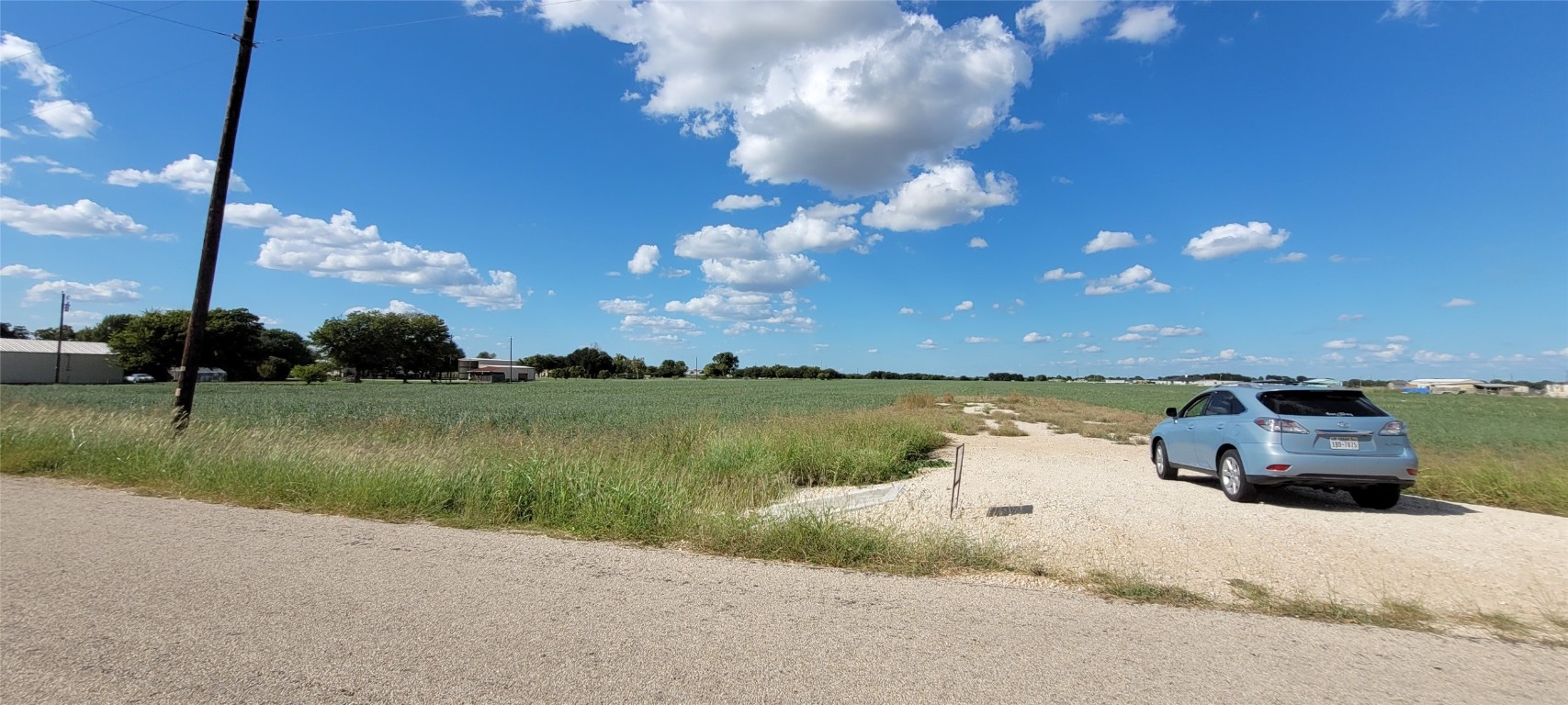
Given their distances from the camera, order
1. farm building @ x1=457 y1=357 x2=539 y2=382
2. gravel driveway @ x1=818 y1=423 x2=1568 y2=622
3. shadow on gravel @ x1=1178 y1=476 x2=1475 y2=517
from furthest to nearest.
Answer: farm building @ x1=457 y1=357 x2=539 y2=382
shadow on gravel @ x1=1178 y1=476 x2=1475 y2=517
gravel driveway @ x1=818 y1=423 x2=1568 y2=622

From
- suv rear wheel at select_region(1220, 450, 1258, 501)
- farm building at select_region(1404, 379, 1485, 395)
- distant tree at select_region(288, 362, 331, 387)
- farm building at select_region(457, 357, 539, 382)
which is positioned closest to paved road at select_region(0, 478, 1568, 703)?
suv rear wheel at select_region(1220, 450, 1258, 501)

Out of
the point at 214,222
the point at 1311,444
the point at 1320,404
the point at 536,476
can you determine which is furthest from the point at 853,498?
the point at 214,222

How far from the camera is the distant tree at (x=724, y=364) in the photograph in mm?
155500

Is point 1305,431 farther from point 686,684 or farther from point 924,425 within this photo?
point 924,425

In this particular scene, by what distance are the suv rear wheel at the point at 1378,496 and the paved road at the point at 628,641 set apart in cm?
579

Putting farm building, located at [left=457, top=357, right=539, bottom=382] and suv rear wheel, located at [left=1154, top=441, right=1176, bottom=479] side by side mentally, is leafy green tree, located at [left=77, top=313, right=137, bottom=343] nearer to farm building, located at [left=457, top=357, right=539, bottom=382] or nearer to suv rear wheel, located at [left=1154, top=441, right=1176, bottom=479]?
farm building, located at [left=457, top=357, right=539, bottom=382]

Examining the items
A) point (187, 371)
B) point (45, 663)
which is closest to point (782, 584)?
point (45, 663)

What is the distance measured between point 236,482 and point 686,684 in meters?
7.90

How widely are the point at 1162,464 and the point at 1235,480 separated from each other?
246 centimetres

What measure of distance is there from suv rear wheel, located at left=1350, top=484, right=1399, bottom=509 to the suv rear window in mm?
969

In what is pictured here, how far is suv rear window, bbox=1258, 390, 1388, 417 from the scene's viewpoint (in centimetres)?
858

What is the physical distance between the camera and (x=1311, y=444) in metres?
8.38

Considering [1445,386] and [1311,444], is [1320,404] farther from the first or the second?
[1445,386]

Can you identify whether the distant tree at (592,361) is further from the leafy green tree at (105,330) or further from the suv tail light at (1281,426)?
the suv tail light at (1281,426)
